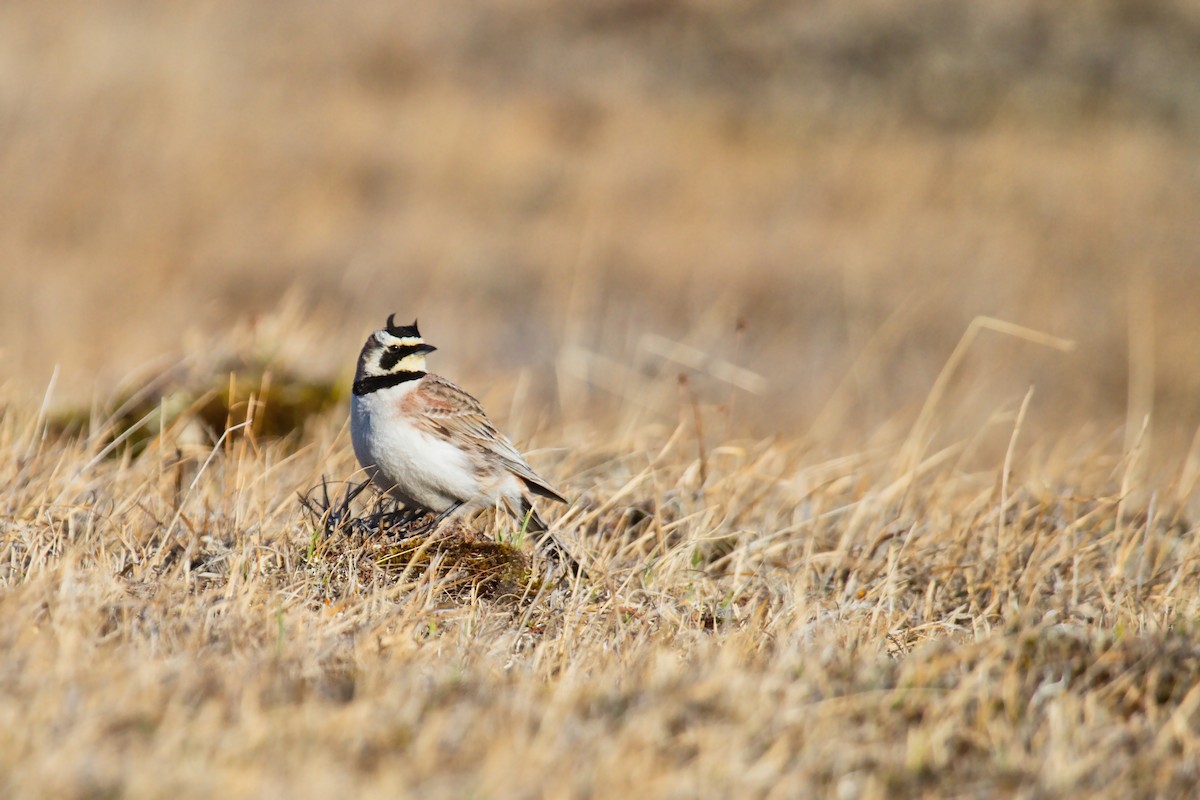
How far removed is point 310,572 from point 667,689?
148cm

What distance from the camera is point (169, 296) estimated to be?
1834 centimetres

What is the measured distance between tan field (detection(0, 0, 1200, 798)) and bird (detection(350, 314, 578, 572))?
0.15 metres

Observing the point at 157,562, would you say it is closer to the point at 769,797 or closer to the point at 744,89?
the point at 769,797

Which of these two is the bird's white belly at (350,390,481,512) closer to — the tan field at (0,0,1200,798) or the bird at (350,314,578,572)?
the bird at (350,314,578,572)

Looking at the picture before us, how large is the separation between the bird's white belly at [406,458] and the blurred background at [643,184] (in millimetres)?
8268

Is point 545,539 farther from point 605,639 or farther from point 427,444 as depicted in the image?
point 605,639

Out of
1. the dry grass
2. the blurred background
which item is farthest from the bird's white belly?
the blurred background

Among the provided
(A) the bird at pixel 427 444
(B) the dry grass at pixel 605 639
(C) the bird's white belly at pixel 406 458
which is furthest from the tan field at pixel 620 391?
(C) the bird's white belly at pixel 406 458

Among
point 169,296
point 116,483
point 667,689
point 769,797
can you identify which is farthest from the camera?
point 169,296

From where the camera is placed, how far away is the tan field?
10.3 ft

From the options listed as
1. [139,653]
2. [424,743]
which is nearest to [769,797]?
[424,743]

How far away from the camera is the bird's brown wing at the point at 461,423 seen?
4.98 meters

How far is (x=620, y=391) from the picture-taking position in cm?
1118

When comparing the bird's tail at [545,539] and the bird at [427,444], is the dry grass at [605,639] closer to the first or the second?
the bird's tail at [545,539]
